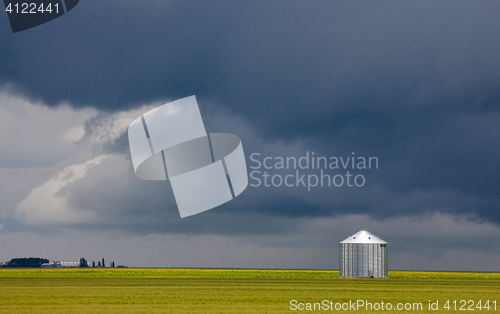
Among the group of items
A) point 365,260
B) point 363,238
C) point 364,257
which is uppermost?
point 363,238

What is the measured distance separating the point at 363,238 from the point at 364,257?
3593mm

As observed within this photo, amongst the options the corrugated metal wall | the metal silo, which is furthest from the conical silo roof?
the corrugated metal wall

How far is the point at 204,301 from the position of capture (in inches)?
1672

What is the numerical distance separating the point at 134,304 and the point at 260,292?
52.4ft

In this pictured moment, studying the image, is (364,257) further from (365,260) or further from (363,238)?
(363,238)

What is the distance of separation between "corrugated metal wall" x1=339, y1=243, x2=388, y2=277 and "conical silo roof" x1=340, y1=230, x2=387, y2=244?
2.48ft

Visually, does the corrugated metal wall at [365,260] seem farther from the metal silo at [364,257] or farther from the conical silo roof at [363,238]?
the conical silo roof at [363,238]

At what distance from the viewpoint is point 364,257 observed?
9056 cm

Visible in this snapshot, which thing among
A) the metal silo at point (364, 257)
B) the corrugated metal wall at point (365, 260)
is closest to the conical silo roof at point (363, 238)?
the metal silo at point (364, 257)

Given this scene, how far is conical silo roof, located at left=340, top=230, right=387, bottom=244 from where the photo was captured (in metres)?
92.0

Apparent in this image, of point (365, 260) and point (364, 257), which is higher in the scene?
point (364, 257)

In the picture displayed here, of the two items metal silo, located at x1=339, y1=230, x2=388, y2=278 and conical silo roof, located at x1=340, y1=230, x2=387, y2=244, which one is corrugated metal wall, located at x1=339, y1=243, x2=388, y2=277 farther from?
conical silo roof, located at x1=340, y1=230, x2=387, y2=244

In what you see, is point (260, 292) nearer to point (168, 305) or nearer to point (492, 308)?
point (168, 305)

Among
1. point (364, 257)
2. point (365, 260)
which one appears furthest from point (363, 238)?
point (365, 260)
